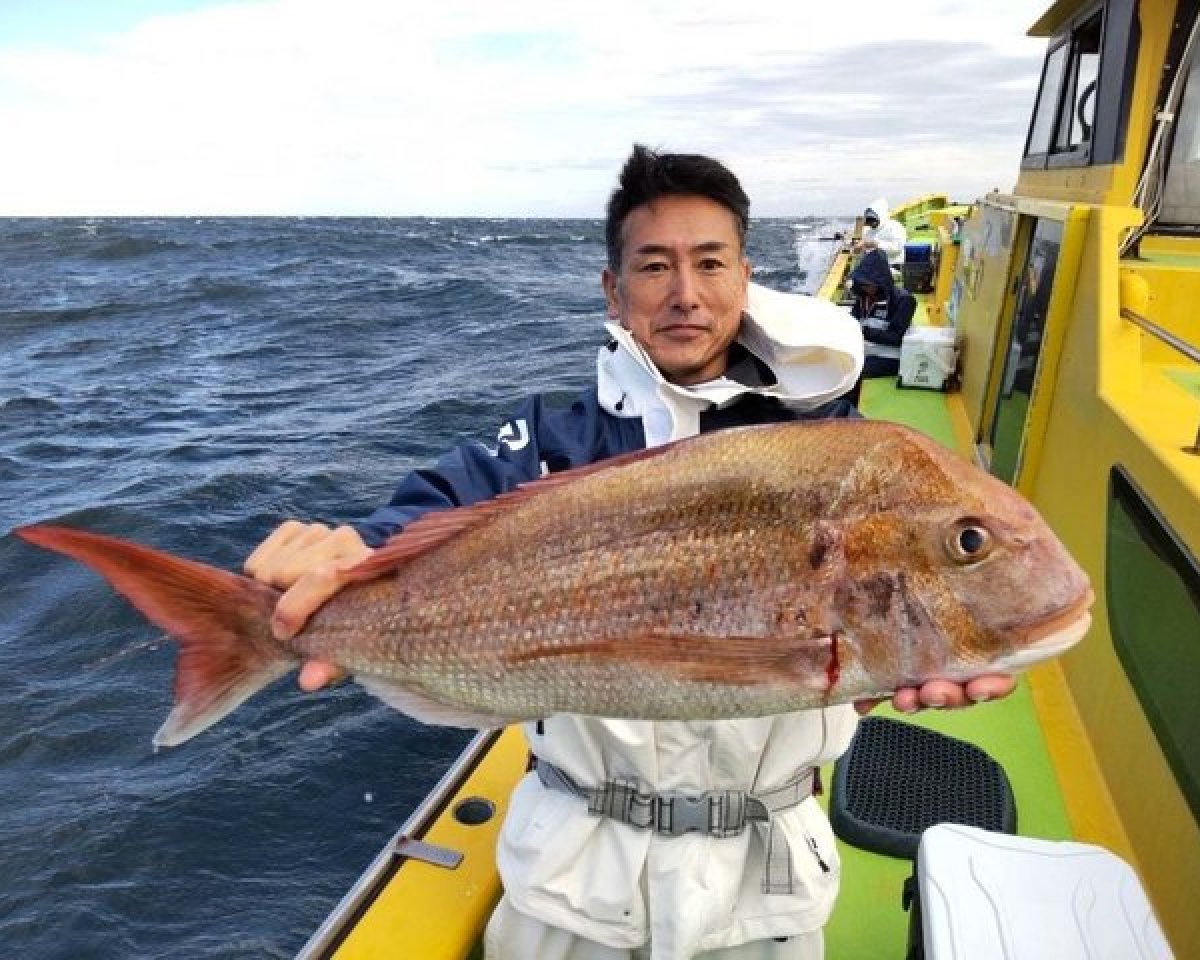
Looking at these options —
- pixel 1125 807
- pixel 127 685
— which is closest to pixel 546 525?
pixel 1125 807

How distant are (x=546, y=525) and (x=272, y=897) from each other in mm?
3973

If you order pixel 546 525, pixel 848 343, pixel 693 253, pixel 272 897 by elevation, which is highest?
pixel 693 253

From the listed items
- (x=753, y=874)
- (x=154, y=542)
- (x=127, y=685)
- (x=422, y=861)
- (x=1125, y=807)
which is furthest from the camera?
(x=154, y=542)

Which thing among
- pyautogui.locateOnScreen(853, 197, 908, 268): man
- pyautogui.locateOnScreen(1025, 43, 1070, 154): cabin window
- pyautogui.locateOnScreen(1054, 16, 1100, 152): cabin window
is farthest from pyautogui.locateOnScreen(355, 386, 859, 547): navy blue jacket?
pyautogui.locateOnScreen(853, 197, 908, 268): man

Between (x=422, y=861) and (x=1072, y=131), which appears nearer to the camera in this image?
(x=422, y=861)

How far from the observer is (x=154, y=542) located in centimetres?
888

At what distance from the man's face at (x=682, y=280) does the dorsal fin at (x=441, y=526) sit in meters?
0.66

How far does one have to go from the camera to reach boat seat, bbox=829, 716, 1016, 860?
10.7ft

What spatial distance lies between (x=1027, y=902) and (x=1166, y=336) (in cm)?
200

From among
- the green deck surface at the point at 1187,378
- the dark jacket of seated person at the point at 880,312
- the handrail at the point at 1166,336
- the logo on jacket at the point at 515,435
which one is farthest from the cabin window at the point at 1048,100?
the logo on jacket at the point at 515,435

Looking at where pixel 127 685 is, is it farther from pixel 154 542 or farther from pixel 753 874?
pixel 753 874

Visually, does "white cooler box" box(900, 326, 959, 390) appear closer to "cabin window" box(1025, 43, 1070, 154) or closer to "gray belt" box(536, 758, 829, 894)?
"cabin window" box(1025, 43, 1070, 154)

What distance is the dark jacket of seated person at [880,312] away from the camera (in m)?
9.64

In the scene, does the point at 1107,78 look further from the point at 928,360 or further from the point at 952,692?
the point at 952,692
